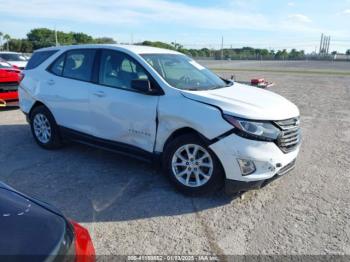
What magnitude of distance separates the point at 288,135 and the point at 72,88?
3.23 metres

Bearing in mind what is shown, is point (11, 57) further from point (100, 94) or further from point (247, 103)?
point (247, 103)

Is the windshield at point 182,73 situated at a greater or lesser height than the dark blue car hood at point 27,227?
greater

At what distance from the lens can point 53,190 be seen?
409cm

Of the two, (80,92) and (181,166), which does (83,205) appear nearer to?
(181,166)

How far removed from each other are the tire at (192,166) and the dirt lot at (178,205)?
0.54 feet

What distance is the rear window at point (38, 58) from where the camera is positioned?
18.7 ft

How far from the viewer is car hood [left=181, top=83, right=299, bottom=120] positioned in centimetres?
364

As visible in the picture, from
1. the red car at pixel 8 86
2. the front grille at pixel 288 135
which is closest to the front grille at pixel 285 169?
the front grille at pixel 288 135

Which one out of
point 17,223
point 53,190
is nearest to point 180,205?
point 53,190

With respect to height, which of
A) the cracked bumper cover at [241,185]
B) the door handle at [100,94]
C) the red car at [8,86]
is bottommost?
the cracked bumper cover at [241,185]

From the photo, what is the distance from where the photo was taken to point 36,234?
1788 mm

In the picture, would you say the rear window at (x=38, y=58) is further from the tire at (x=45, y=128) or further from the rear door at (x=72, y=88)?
the tire at (x=45, y=128)

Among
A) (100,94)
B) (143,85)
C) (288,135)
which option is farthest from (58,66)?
(288,135)

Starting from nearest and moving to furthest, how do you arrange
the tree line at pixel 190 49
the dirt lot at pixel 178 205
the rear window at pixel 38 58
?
1. the dirt lot at pixel 178 205
2. the rear window at pixel 38 58
3. the tree line at pixel 190 49
